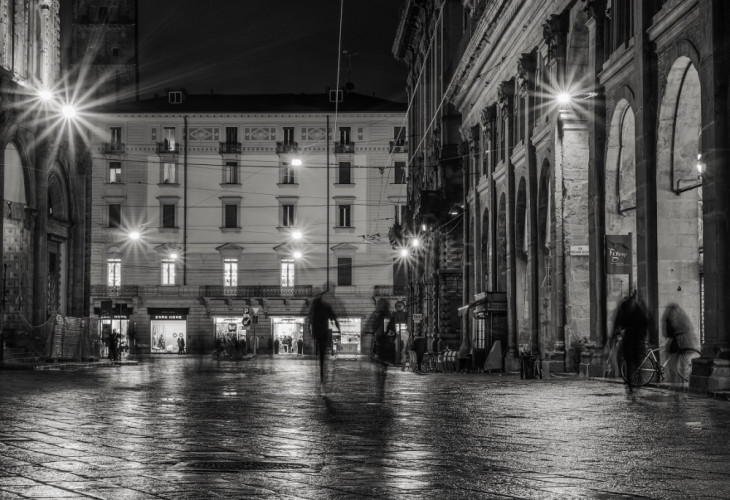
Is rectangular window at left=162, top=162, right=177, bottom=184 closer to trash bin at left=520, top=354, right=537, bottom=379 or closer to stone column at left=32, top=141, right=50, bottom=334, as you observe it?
stone column at left=32, top=141, right=50, bottom=334

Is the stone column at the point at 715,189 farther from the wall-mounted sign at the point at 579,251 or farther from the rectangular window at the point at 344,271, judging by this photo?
the rectangular window at the point at 344,271

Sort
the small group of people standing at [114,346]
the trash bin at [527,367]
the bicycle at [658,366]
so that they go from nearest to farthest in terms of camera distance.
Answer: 1. the bicycle at [658,366]
2. the trash bin at [527,367]
3. the small group of people standing at [114,346]

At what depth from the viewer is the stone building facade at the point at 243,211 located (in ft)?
256

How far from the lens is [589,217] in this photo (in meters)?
26.3

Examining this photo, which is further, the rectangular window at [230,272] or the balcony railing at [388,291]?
the rectangular window at [230,272]

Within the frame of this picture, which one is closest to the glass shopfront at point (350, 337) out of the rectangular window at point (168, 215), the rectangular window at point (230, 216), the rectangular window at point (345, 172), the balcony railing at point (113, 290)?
the rectangular window at point (345, 172)

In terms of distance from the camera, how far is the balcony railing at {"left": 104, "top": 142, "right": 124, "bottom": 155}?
77.8 meters

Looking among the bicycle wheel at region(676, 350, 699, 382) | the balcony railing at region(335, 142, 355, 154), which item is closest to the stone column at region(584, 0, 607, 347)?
the bicycle wheel at region(676, 350, 699, 382)

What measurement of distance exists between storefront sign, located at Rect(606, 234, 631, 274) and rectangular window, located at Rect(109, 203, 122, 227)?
5860cm

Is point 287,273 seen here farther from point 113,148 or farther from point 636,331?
point 636,331

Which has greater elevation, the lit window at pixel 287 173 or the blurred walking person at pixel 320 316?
the lit window at pixel 287 173

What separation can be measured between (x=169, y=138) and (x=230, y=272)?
385 inches

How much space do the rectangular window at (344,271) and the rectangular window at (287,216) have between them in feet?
13.4

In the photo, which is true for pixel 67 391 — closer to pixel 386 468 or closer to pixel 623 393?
pixel 623 393
